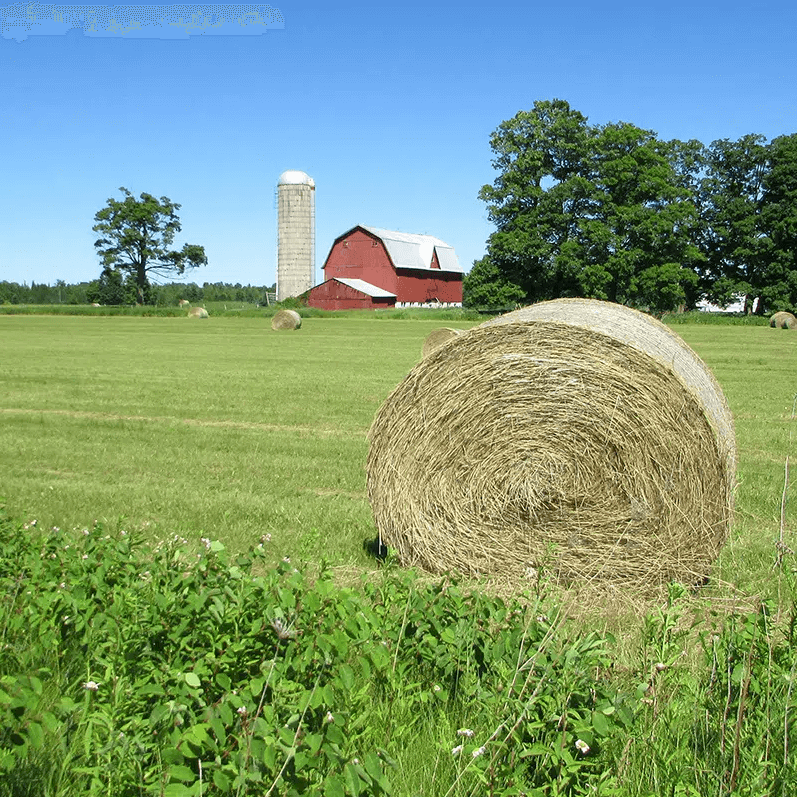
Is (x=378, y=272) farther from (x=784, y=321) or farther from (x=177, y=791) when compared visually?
(x=177, y=791)

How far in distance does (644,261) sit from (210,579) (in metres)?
57.9

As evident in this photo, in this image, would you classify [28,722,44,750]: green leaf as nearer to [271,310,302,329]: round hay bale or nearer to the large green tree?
[271,310,302,329]: round hay bale

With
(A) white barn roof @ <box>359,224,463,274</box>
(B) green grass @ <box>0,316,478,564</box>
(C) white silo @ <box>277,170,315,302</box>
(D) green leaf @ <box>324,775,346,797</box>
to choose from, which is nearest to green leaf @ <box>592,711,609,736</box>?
(D) green leaf @ <box>324,775,346,797</box>

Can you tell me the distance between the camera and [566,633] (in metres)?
4.36

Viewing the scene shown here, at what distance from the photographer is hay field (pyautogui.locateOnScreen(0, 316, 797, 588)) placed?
23.7ft

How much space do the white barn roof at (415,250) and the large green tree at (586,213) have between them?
57.7ft

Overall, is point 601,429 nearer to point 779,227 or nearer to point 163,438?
point 163,438

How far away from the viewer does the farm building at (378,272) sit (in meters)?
73.1

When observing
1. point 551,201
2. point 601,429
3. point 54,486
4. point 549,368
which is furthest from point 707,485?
point 551,201

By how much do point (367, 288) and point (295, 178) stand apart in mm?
16924

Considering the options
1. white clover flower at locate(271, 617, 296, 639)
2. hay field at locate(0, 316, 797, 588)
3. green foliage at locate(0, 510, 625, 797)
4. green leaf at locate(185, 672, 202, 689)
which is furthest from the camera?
hay field at locate(0, 316, 797, 588)

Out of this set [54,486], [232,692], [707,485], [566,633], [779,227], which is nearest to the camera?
[232,692]

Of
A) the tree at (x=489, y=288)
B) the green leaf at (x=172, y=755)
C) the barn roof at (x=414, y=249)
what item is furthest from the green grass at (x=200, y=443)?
the barn roof at (x=414, y=249)

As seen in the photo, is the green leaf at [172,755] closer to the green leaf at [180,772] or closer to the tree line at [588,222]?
the green leaf at [180,772]
